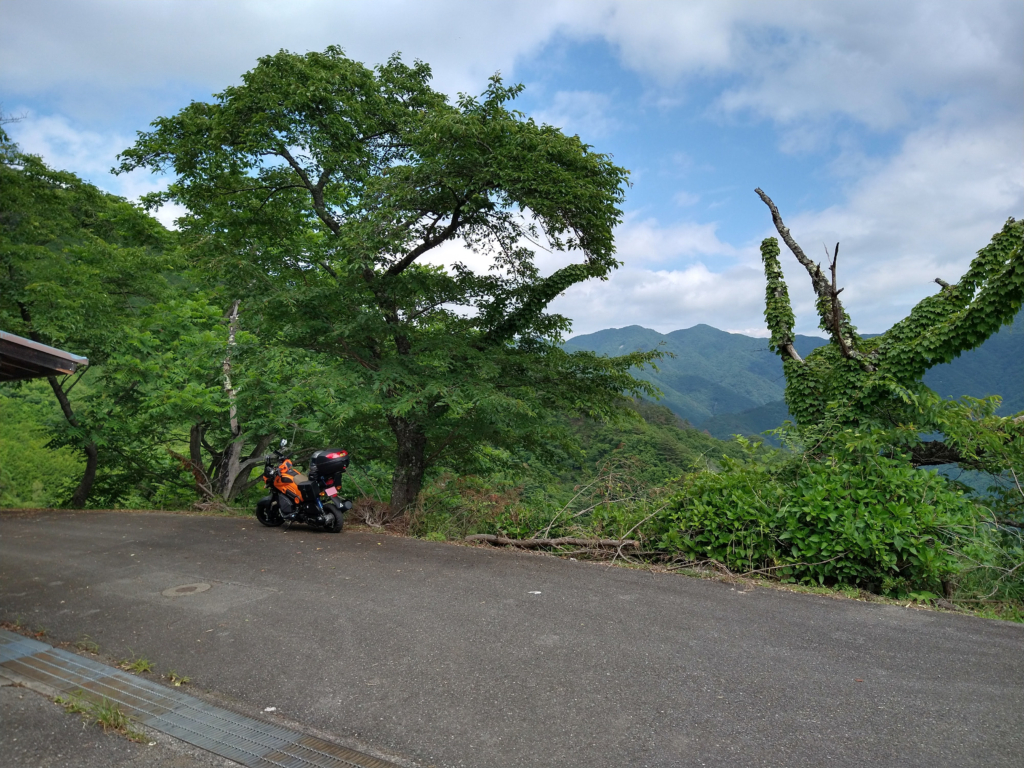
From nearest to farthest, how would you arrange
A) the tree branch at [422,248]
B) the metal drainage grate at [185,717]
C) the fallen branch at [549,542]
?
1. the metal drainage grate at [185,717]
2. the fallen branch at [549,542]
3. the tree branch at [422,248]

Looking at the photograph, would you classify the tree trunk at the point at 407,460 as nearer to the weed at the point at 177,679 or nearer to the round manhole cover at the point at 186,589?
the round manhole cover at the point at 186,589

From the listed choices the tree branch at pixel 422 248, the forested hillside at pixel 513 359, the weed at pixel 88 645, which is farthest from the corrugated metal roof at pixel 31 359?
the tree branch at pixel 422 248

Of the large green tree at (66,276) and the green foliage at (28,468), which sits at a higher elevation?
the large green tree at (66,276)

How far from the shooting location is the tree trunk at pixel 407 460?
9133 millimetres

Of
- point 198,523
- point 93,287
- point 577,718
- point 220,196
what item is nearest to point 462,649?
point 577,718

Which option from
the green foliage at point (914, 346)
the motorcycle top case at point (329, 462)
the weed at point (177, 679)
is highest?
the green foliage at point (914, 346)

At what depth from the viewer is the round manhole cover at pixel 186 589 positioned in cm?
548

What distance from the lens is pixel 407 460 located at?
361 inches

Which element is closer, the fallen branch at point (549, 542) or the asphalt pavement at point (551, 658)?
the asphalt pavement at point (551, 658)

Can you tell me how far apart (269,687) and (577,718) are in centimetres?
181

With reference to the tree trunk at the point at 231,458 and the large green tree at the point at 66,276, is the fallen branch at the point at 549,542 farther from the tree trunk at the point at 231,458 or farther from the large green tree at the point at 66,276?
the large green tree at the point at 66,276

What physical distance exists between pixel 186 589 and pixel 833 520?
5863 millimetres

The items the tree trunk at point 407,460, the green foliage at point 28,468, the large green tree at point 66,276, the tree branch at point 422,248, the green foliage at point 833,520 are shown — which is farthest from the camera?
the green foliage at point 28,468

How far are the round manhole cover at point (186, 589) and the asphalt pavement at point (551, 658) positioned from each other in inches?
1.1
